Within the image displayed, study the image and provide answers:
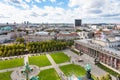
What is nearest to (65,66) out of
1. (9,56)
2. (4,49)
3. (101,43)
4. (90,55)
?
(90,55)

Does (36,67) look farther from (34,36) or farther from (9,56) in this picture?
(34,36)

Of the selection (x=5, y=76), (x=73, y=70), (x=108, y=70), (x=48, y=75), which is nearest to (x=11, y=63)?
(x=5, y=76)

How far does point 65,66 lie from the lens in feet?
226

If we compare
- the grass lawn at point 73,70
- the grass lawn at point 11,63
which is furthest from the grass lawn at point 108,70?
the grass lawn at point 11,63

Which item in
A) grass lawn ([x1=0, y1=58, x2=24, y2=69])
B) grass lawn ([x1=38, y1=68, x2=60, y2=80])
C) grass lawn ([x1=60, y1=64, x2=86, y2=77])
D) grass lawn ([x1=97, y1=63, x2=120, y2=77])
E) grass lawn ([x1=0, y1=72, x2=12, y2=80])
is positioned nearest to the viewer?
grass lawn ([x1=38, y1=68, x2=60, y2=80])

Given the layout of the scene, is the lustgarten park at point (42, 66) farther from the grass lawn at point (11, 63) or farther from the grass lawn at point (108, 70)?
the grass lawn at point (108, 70)

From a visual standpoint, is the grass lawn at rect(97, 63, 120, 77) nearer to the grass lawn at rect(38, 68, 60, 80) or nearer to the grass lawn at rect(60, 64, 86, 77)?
the grass lawn at rect(60, 64, 86, 77)

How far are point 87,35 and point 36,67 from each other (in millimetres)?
99010

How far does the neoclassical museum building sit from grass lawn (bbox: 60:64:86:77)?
16.7m

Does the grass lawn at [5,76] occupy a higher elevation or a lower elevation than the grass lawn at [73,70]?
lower

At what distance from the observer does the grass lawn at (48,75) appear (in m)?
54.9

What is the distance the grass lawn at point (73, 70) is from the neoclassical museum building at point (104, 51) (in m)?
16.7

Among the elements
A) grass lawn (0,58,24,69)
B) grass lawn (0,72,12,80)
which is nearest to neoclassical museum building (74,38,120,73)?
grass lawn (0,58,24,69)

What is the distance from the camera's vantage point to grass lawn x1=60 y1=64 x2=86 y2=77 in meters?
59.9
